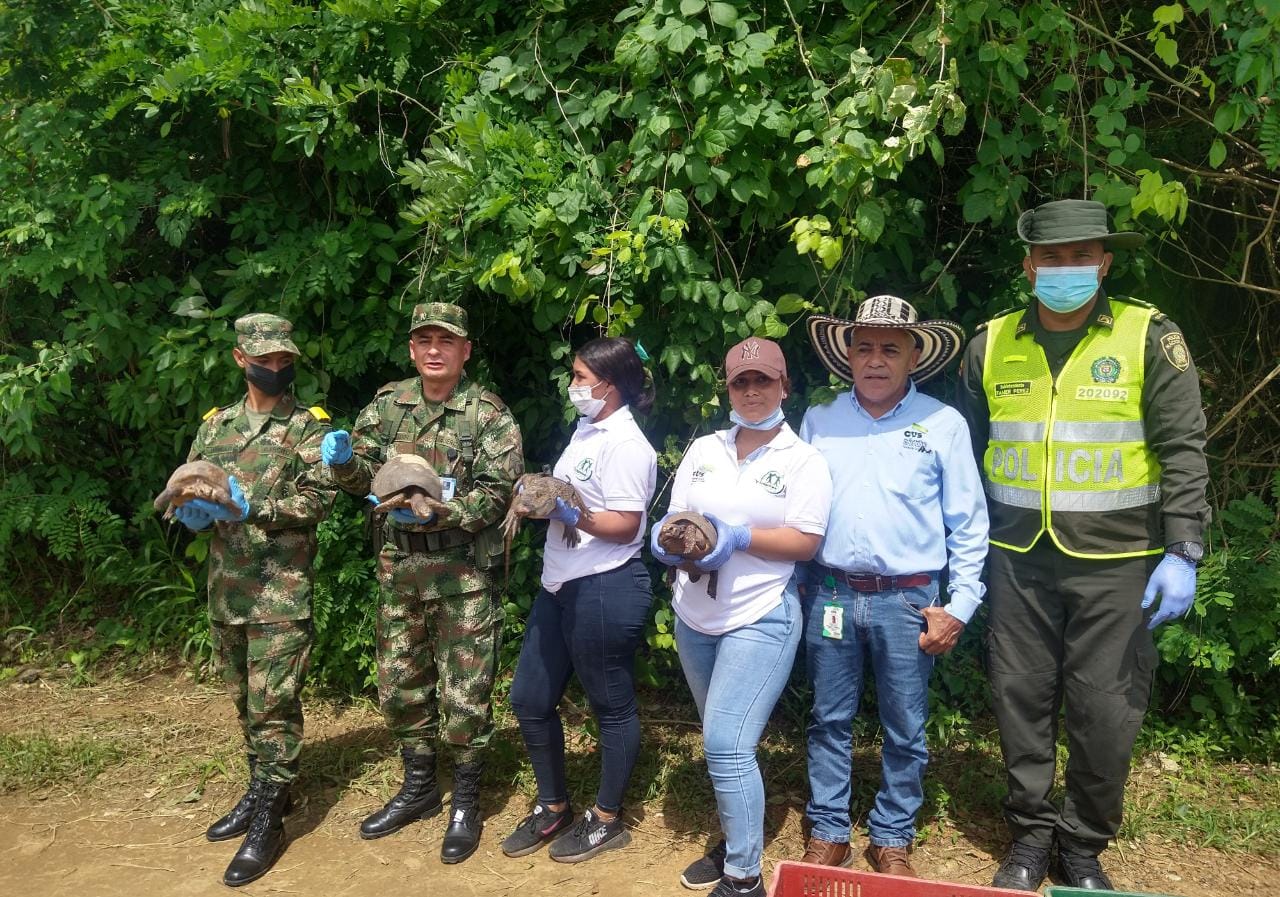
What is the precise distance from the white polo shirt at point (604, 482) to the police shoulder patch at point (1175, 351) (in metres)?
1.72

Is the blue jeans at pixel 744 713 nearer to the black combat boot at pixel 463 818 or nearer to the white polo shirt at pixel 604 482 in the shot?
the white polo shirt at pixel 604 482

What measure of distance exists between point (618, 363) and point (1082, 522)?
5.44 ft

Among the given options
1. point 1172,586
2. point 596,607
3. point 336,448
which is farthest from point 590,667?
point 1172,586

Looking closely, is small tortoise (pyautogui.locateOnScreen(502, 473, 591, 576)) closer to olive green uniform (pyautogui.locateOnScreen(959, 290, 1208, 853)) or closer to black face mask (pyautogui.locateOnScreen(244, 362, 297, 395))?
black face mask (pyautogui.locateOnScreen(244, 362, 297, 395))

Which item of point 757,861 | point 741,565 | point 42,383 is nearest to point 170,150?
point 42,383

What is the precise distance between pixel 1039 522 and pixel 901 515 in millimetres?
472

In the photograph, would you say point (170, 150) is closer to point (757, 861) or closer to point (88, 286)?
point (88, 286)

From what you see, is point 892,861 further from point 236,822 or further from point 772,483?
point 236,822

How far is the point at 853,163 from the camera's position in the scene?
3.40 m

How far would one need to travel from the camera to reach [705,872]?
358 centimetres

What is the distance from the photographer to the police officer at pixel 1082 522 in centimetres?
315

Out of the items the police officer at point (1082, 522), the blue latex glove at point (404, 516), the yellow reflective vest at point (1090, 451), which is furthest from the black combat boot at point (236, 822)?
the yellow reflective vest at point (1090, 451)

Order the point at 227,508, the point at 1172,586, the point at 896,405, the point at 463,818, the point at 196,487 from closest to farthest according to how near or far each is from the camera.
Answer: the point at 1172,586, the point at 896,405, the point at 196,487, the point at 227,508, the point at 463,818

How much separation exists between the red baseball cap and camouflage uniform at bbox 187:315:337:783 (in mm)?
1641
